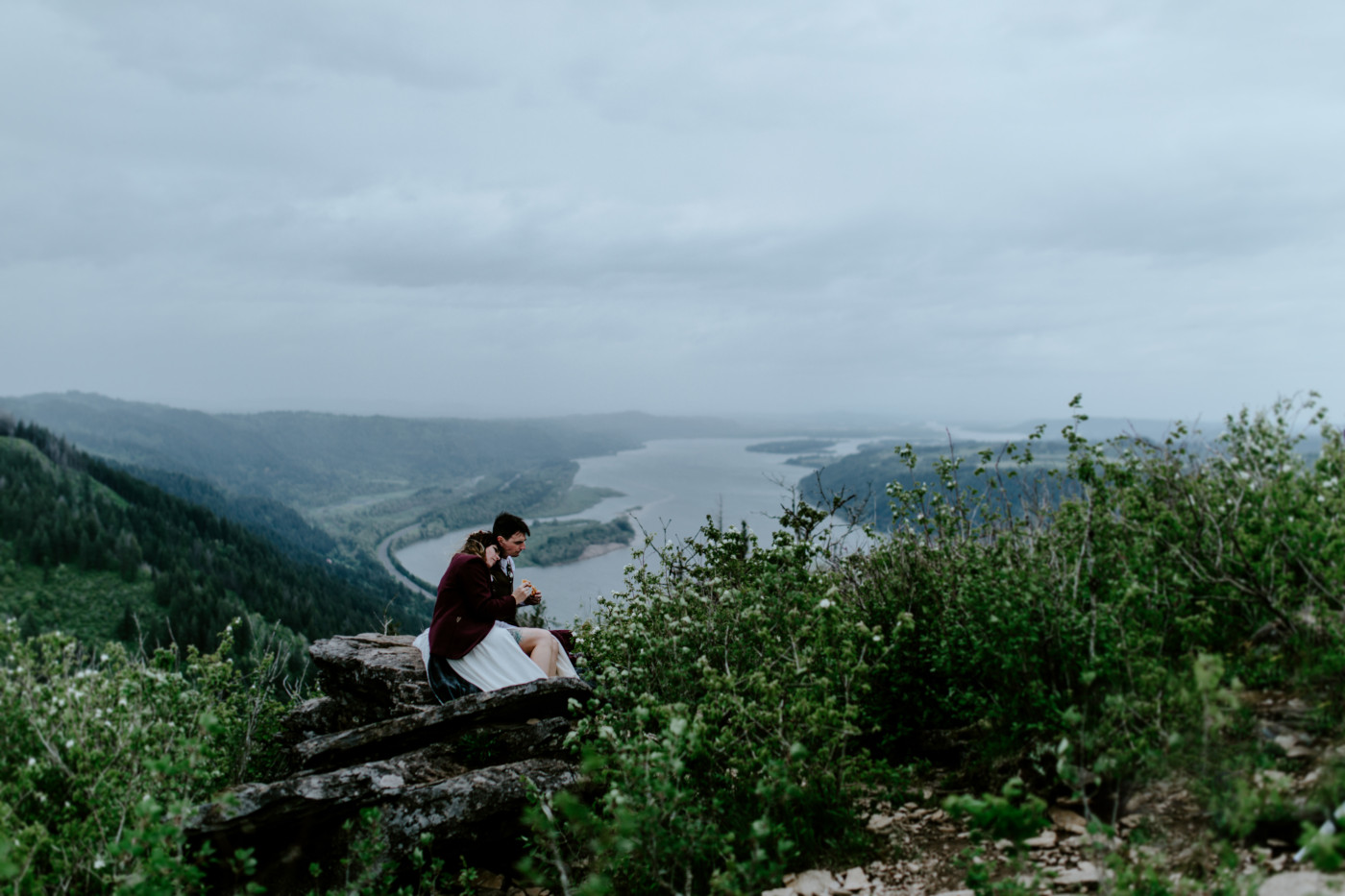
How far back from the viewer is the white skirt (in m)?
8.97

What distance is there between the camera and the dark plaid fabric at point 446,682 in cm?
900

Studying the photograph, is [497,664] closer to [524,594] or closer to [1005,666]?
[524,594]

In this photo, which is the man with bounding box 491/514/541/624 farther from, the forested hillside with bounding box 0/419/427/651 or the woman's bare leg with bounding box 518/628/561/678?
the forested hillside with bounding box 0/419/427/651

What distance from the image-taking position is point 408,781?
7.23 meters

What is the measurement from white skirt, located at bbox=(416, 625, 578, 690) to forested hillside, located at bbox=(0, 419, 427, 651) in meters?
108

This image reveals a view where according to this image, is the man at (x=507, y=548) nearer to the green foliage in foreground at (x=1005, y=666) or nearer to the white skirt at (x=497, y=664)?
the white skirt at (x=497, y=664)

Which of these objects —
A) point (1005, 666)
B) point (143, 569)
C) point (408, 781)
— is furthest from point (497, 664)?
point (143, 569)

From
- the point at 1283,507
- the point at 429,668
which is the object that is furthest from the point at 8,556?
the point at 1283,507

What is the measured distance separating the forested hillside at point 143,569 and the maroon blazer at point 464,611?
108m

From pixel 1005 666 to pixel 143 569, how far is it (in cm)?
15913

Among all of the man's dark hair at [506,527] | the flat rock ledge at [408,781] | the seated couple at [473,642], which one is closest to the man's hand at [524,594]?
the seated couple at [473,642]

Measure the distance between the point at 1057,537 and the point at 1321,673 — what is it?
7.27 ft

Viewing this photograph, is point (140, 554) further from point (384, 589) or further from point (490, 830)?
point (490, 830)

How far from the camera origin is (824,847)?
17.5 ft
